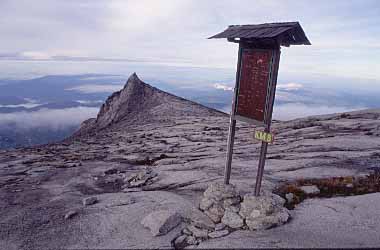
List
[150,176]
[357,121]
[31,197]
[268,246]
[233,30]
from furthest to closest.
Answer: [357,121] → [150,176] → [31,197] → [233,30] → [268,246]

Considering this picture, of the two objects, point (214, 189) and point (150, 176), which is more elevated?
point (214, 189)

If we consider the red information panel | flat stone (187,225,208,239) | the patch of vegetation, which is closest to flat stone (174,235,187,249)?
flat stone (187,225,208,239)

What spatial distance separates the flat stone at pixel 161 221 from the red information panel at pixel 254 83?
5.81m

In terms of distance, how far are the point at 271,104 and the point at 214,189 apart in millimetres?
5154

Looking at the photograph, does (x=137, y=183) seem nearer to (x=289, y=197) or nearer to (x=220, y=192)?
(x=220, y=192)

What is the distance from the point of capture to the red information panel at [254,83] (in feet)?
47.5

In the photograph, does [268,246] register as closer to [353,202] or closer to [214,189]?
[214,189]

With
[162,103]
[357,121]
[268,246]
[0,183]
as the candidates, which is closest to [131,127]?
[162,103]

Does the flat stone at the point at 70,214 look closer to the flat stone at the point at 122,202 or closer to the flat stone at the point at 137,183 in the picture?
the flat stone at the point at 122,202

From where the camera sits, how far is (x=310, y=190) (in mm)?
17828

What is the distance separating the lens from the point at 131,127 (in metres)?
51.5

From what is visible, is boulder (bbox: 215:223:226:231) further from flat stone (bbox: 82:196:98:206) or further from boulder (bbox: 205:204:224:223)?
flat stone (bbox: 82:196:98:206)

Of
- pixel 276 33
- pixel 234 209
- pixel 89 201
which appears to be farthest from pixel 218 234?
pixel 276 33

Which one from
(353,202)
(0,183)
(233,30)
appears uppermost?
(233,30)
